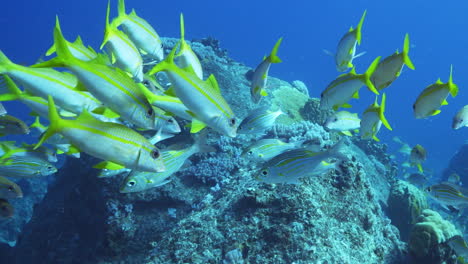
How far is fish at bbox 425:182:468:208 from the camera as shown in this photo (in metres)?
4.68

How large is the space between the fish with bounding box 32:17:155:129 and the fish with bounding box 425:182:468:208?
521 centimetres

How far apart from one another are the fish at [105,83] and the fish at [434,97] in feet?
11.0

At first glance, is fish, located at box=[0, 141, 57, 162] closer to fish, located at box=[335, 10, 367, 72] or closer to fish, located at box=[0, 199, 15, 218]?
fish, located at box=[0, 199, 15, 218]

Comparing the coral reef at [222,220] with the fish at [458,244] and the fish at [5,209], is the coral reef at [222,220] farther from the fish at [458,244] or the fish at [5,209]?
the fish at [5,209]

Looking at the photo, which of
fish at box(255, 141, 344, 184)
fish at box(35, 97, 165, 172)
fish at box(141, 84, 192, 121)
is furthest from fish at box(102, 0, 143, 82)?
fish at box(255, 141, 344, 184)

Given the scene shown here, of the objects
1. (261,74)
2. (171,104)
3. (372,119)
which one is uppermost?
(261,74)

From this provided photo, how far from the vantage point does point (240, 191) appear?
4527 millimetres

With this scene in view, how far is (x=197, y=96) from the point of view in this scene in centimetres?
215

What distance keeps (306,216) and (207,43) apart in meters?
11.6

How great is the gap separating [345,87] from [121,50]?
102 inches

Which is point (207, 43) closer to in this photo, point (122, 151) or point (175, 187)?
point (175, 187)

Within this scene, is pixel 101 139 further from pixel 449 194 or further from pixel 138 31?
pixel 449 194

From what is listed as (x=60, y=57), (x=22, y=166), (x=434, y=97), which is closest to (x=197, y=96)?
(x=60, y=57)

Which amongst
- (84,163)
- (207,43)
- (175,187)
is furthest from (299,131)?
(207,43)
